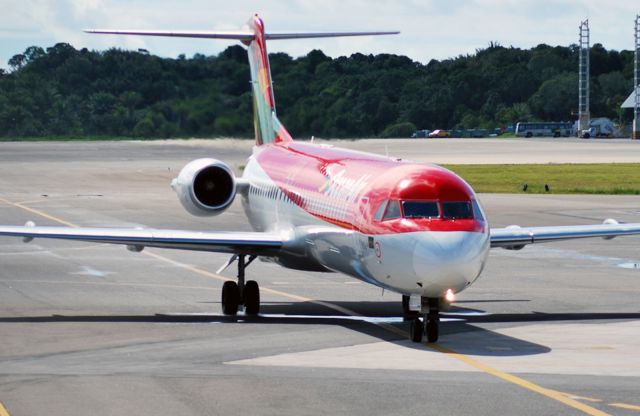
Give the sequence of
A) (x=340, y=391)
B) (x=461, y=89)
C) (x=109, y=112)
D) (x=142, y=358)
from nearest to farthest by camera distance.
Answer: (x=340, y=391) → (x=142, y=358) → (x=109, y=112) → (x=461, y=89)

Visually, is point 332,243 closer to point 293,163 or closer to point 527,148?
point 293,163

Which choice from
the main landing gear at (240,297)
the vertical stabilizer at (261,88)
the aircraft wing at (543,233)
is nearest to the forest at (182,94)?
the vertical stabilizer at (261,88)

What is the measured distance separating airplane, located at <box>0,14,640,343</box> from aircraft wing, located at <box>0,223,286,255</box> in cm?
2

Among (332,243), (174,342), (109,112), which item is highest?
(109,112)

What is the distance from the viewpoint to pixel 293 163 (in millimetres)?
28906

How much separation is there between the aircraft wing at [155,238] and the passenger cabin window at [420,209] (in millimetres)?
5062

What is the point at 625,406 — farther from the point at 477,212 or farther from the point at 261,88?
the point at 261,88

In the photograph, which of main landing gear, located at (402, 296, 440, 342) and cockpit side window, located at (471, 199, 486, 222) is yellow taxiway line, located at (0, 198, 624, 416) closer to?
main landing gear, located at (402, 296, 440, 342)

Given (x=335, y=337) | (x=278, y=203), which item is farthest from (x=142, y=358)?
(x=278, y=203)

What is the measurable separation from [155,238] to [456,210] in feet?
22.1

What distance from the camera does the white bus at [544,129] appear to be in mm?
175500

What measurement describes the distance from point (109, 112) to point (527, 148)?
91352mm

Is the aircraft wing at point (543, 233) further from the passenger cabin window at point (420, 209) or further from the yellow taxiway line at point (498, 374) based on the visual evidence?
the passenger cabin window at point (420, 209)

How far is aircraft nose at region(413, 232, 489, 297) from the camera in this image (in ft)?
67.7
